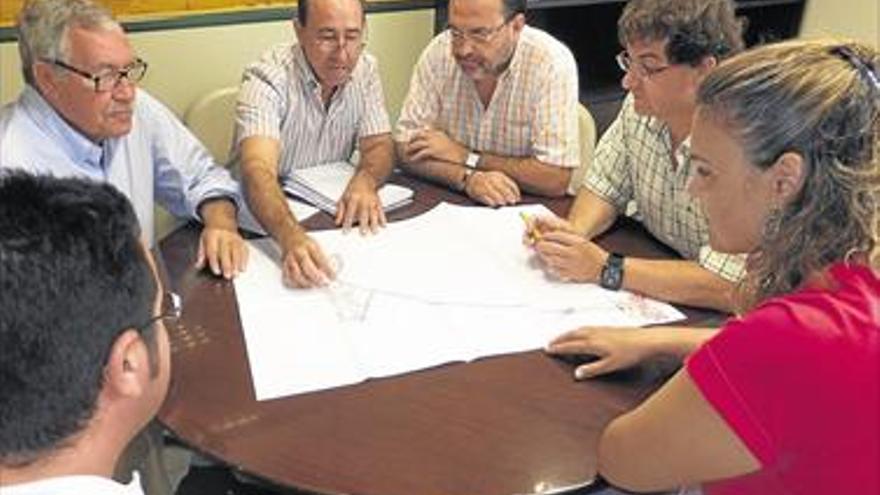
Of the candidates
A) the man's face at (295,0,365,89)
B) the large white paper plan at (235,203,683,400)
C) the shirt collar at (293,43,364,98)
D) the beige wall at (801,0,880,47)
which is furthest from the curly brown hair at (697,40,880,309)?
the beige wall at (801,0,880,47)

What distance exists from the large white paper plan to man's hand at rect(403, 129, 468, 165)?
0.42m

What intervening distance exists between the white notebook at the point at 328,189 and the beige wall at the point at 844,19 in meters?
2.07

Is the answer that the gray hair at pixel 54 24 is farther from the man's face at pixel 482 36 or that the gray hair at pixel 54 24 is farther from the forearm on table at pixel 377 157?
the man's face at pixel 482 36

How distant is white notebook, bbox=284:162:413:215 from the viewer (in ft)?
6.13

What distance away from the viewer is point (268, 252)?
1631 mm

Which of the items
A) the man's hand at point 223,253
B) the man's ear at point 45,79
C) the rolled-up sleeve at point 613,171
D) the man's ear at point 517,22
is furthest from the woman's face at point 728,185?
the man's ear at point 45,79

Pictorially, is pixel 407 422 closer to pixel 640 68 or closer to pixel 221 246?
pixel 221 246

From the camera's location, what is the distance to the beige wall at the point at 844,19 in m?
3.24

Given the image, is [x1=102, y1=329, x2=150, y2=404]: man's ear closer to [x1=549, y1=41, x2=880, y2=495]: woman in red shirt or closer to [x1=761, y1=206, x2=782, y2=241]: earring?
[x1=549, y1=41, x2=880, y2=495]: woman in red shirt

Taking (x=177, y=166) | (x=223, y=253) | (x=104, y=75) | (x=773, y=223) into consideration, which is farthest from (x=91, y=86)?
(x=773, y=223)

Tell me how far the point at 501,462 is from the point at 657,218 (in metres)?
0.86

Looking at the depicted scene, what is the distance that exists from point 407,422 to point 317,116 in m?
1.18

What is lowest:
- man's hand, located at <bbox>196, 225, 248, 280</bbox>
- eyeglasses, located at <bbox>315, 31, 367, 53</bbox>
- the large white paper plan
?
the large white paper plan

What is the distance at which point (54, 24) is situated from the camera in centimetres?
162
